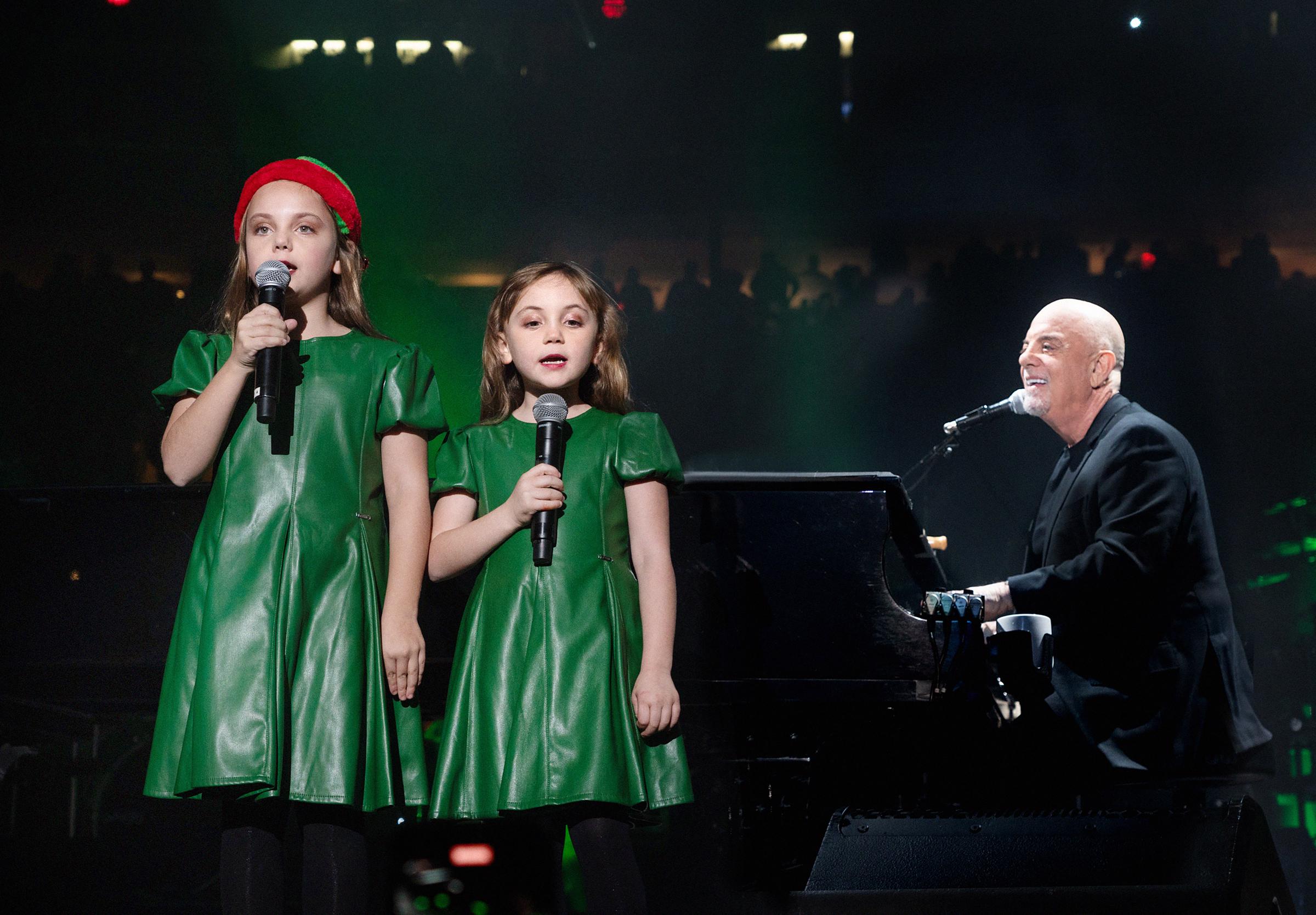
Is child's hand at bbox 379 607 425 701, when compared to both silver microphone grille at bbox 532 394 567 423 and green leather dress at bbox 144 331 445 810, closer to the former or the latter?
green leather dress at bbox 144 331 445 810

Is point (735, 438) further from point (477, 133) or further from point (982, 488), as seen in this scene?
point (477, 133)

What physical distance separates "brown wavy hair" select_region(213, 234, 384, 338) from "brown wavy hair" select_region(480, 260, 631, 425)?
0.73 feet

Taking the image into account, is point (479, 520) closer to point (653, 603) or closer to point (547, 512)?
point (547, 512)

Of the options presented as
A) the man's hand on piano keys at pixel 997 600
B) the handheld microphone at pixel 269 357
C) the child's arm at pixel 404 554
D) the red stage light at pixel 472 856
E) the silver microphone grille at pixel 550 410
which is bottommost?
the red stage light at pixel 472 856

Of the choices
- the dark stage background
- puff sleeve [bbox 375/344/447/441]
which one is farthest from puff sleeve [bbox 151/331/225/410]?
the dark stage background

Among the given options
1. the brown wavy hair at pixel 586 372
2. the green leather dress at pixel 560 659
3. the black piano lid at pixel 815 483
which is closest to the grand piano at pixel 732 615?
the black piano lid at pixel 815 483

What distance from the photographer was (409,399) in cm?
201

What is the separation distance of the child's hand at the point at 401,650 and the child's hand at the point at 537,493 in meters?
0.25

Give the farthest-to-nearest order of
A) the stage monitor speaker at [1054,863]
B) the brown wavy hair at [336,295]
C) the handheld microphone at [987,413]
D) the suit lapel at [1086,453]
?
the handheld microphone at [987,413] → the suit lapel at [1086,453] → the stage monitor speaker at [1054,863] → the brown wavy hair at [336,295]

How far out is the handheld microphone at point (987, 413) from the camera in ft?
11.7

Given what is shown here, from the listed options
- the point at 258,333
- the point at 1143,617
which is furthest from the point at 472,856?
the point at 258,333

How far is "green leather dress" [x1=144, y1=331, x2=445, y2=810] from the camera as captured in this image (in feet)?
5.89

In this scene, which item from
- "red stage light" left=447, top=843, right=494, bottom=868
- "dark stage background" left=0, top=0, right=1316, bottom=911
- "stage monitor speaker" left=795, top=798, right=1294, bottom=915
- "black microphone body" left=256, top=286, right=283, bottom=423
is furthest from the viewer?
"dark stage background" left=0, top=0, right=1316, bottom=911

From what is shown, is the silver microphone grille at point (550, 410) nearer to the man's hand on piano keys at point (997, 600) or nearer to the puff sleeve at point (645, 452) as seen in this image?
the puff sleeve at point (645, 452)
